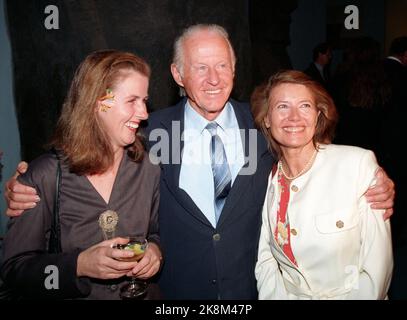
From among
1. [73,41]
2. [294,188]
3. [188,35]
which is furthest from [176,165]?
[73,41]

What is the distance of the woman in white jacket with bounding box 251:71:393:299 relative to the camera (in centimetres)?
198

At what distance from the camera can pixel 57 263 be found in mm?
1881

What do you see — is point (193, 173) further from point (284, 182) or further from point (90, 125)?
point (90, 125)

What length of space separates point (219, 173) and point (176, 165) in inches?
12.0

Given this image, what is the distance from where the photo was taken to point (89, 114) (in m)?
2.02

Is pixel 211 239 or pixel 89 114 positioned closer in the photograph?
pixel 89 114

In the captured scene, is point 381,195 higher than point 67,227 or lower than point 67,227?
higher

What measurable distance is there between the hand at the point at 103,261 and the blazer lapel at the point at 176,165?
0.55 metres

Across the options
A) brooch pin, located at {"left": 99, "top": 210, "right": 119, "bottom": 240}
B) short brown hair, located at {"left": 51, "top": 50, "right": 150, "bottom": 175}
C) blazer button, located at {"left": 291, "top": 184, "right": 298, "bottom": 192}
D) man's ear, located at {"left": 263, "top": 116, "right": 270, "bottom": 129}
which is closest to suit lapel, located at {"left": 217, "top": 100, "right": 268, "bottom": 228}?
man's ear, located at {"left": 263, "top": 116, "right": 270, "bottom": 129}

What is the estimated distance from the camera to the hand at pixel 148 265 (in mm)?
2006

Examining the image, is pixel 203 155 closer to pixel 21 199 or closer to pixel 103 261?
pixel 103 261

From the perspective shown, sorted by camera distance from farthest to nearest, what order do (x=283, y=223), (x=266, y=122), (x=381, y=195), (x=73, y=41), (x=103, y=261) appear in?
(x=73, y=41)
(x=266, y=122)
(x=283, y=223)
(x=381, y=195)
(x=103, y=261)

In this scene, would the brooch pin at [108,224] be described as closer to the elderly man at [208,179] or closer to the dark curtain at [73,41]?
the elderly man at [208,179]

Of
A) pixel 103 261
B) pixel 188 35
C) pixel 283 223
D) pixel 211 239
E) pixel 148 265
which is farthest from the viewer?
pixel 188 35
